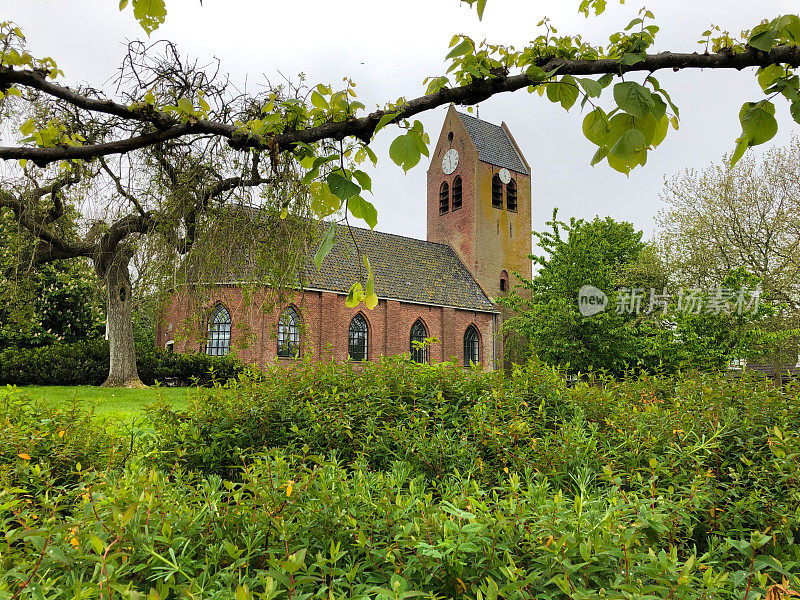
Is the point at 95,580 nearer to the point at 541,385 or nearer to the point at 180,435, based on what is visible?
the point at 180,435

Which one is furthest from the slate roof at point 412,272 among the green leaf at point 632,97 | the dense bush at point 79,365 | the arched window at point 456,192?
the green leaf at point 632,97

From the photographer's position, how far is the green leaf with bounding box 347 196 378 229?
1.69 m

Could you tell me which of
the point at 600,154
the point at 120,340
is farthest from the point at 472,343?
the point at 600,154

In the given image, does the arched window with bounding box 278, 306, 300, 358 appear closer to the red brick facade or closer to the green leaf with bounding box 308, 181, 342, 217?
the red brick facade

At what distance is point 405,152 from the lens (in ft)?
5.63

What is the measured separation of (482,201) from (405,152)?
38768 millimetres

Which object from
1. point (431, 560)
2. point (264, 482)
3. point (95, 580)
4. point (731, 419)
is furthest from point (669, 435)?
point (95, 580)

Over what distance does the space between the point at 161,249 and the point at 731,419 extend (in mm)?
8566

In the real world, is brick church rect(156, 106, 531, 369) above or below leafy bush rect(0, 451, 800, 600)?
above

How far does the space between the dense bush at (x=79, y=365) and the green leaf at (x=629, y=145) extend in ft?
61.7

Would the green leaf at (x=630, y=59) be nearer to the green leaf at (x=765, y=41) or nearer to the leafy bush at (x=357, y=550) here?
the green leaf at (x=765, y=41)

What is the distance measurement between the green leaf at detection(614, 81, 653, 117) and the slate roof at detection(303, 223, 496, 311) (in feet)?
92.4

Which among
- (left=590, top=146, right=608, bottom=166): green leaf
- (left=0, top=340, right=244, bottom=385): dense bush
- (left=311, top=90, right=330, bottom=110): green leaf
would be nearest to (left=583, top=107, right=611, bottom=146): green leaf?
(left=590, top=146, right=608, bottom=166): green leaf

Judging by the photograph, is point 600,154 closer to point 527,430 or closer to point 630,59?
point 630,59
